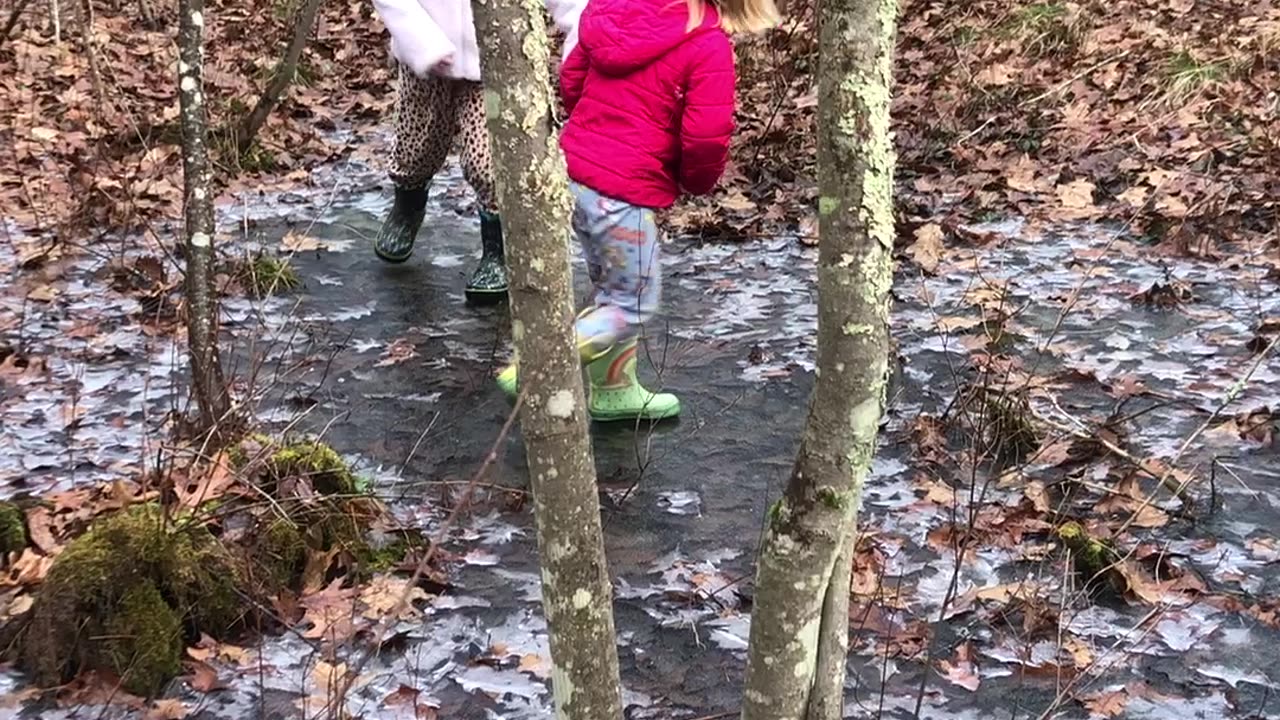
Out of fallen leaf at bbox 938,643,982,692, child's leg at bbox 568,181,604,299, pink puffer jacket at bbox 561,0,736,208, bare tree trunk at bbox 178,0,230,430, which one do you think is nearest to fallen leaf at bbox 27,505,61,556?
bare tree trunk at bbox 178,0,230,430

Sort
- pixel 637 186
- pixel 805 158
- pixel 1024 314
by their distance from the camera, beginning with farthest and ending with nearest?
pixel 805 158
pixel 1024 314
pixel 637 186

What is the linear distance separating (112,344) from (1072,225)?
15.9ft

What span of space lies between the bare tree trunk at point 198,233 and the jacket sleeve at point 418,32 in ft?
5.01

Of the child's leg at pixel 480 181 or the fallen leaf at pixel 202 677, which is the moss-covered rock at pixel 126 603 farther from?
the child's leg at pixel 480 181

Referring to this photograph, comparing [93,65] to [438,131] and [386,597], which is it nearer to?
[438,131]

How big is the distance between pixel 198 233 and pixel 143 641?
1427mm

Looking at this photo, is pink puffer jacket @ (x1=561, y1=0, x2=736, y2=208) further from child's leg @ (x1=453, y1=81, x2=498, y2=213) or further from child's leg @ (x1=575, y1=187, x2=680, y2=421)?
child's leg @ (x1=453, y1=81, x2=498, y2=213)

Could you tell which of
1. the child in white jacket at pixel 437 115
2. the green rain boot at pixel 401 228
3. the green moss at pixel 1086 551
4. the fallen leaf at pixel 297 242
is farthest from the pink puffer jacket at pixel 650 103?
the fallen leaf at pixel 297 242

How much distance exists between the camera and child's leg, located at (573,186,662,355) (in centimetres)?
409

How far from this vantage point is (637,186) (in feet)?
13.3

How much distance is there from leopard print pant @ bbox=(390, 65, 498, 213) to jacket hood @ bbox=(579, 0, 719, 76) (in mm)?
1444

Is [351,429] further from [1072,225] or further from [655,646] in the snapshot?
[1072,225]

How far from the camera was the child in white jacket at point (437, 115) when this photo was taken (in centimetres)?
516

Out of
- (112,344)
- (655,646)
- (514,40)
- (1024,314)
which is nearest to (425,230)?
(112,344)
